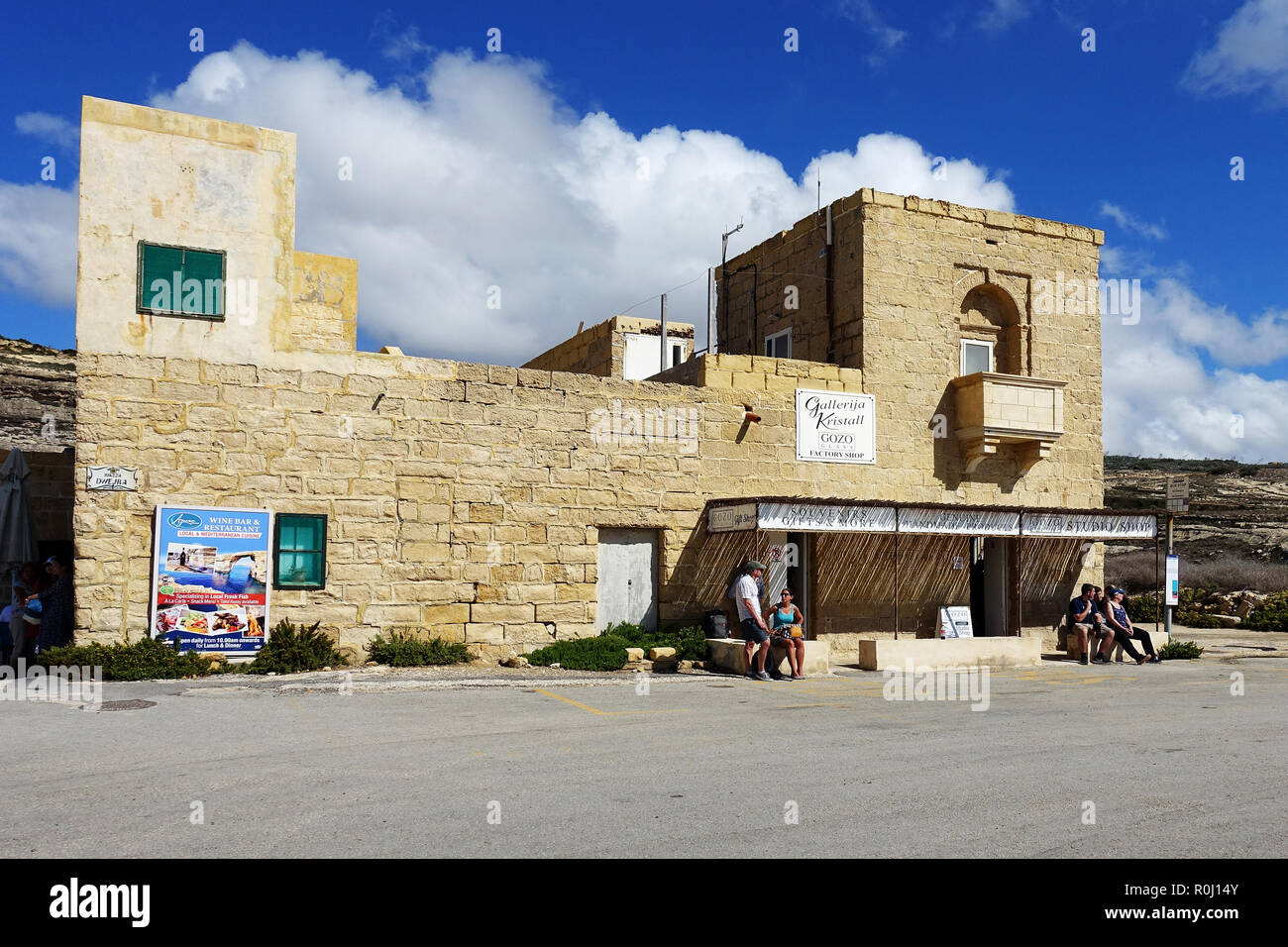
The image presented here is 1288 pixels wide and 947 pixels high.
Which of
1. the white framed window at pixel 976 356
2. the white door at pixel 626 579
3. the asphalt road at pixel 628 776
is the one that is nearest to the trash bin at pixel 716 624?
the white door at pixel 626 579

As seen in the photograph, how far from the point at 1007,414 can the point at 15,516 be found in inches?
658

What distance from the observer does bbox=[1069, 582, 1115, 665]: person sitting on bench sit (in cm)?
1900

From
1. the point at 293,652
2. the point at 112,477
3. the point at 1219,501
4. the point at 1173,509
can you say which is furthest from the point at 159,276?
the point at 1219,501

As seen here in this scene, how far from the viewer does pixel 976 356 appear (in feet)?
70.3

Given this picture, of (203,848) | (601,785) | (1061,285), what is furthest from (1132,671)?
(203,848)

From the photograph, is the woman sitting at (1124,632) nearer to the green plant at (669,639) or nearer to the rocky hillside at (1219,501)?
the green plant at (669,639)

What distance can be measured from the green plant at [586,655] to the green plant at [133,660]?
4745mm

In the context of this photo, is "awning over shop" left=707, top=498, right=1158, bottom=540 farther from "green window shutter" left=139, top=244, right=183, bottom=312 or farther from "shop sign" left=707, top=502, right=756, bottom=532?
"green window shutter" left=139, top=244, right=183, bottom=312

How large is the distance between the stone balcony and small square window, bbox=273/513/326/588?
1208cm

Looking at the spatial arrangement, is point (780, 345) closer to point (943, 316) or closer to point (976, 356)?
point (943, 316)

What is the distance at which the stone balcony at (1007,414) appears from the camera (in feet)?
66.6

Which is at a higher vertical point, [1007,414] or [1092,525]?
[1007,414]
